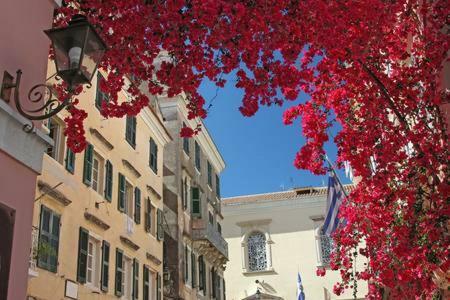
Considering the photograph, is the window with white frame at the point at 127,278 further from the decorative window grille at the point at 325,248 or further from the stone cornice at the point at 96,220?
the decorative window grille at the point at 325,248

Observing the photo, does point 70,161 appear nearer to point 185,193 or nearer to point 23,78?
point 23,78

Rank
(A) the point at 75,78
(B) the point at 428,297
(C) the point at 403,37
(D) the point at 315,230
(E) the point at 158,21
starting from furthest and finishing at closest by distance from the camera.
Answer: (D) the point at 315,230
(B) the point at 428,297
(C) the point at 403,37
(E) the point at 158,21
(A) the point at 75,78

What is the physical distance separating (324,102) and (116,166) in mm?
9602

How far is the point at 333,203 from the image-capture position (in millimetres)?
16688

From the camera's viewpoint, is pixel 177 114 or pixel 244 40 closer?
pixel 244 40

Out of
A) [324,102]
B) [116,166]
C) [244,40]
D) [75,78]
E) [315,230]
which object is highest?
[315,230]

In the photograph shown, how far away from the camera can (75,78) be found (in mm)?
5973

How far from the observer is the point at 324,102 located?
1191cm

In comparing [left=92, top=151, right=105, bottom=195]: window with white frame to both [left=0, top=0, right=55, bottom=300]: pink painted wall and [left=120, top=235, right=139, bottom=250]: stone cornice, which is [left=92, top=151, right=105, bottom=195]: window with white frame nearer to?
[left=120, top=235, right=139, bottom=250]: stone cornice

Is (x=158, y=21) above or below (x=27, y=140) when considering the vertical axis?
above

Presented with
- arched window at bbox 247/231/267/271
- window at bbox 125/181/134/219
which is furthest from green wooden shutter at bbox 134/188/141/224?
arched window at bbox 247/231/267/271

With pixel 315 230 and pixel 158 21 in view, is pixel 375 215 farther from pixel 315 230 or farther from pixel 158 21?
pixel 315 230

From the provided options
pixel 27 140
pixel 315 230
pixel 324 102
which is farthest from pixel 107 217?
pixel 315 230

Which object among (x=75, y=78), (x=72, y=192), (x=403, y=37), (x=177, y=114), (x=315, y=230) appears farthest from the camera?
(x=315, y=230)
